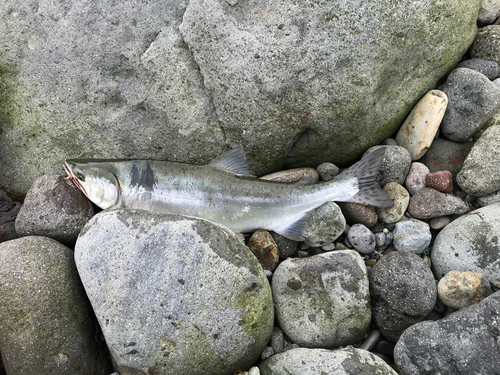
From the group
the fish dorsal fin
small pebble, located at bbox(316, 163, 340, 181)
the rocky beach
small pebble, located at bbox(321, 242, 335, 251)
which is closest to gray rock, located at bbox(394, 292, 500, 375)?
the rocky beach

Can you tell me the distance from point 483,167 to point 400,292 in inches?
59.3

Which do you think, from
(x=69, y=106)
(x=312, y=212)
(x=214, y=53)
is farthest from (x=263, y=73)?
(x=69, y=106)

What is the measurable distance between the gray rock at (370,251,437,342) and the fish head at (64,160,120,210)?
8.37 feet

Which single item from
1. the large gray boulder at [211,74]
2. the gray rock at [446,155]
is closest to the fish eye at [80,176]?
the large gray boulder at [211,74]

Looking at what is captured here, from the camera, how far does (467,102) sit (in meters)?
4.06

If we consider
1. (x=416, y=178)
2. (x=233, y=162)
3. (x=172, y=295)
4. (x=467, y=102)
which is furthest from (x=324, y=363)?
(x=467, y=102)

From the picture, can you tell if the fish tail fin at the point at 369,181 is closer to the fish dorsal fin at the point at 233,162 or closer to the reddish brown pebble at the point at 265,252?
the reddish brown pebble at the point at 265,252

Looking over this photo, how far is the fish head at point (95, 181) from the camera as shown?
3.72m

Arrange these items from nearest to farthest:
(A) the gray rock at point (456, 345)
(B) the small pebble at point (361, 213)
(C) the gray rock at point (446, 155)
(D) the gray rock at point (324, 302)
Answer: (A) the gray rock at point (456, 345), (D) the gray rock at point (324, 302), (B) the small pebble at point (361, 213), (C) the gray rock at point (446, 155)

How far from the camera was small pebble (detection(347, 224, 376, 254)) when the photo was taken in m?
3.84

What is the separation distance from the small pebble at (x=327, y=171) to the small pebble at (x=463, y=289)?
4.85 ft

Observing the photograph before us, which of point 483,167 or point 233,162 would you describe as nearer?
point 483,167

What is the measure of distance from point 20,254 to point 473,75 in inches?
180

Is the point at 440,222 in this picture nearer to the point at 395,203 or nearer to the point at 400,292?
the point at 395,203
